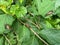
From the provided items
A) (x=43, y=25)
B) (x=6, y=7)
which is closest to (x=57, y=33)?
(x=43, y=25)

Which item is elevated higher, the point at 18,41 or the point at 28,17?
the point at 28,17

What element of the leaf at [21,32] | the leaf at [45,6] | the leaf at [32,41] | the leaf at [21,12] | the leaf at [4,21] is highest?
the leaf at [45,6]

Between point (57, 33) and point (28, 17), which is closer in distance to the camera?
point (57, 33)

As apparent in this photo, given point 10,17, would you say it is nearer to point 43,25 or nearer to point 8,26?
point 8,26

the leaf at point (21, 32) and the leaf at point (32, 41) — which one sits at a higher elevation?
the leaf at point (21, 32)

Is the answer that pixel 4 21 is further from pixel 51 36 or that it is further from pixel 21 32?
pixel 51 36

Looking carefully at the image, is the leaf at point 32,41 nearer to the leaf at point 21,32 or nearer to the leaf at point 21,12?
the leaf at point 21,32

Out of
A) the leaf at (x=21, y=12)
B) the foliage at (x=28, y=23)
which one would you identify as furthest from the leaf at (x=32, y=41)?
the leaf at (x=21, y=12)

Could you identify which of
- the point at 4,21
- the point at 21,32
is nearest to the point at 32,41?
the point at 21,32
